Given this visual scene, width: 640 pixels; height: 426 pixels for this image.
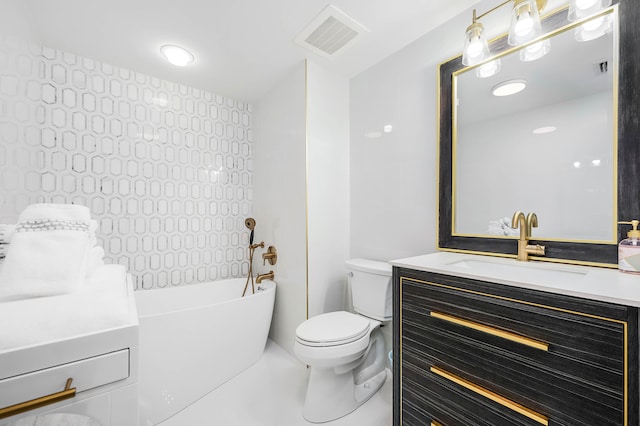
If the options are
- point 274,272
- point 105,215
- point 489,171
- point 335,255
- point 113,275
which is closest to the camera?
point 113,275

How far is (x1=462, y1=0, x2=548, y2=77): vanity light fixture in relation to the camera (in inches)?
45.0

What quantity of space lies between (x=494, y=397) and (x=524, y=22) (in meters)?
1.51

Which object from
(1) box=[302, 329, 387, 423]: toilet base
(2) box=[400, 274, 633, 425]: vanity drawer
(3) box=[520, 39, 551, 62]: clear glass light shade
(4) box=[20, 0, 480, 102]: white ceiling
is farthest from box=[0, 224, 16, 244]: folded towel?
(3) box=[520, 39, 551, 62]: clear glass light shade

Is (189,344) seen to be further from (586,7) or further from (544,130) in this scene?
(586,7)

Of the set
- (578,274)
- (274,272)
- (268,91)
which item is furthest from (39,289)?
(268,91)

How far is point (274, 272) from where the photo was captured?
7.82ft

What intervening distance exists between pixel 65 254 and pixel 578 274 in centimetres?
187

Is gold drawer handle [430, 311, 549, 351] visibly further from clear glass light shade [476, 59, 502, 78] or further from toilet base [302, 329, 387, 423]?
clear glass light shade [476, 59, 502, 78]

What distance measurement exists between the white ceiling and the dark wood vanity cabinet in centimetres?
149

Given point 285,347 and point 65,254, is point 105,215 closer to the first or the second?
point 65,254

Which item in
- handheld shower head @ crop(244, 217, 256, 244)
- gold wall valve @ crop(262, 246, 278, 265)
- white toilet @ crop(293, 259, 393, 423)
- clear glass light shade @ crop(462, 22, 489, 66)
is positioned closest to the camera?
clear glass light shade @ crop(462, 22, 489, 66)

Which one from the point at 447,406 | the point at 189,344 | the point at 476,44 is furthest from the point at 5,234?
the point at 476,44

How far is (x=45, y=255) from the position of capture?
851mm

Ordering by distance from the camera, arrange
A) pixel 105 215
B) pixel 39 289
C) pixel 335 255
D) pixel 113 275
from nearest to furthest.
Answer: pixel 39 289
pixel 113 275
pixel 105 215
pixel 335 255
